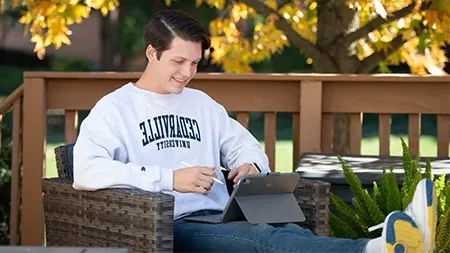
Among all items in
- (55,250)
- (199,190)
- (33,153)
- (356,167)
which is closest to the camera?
(55,250)

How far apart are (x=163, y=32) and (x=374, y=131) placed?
11.1 meters

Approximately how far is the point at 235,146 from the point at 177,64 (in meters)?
0.43

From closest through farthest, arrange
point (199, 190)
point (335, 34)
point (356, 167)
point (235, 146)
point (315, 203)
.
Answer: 1. point (199, 190)
2. point (315, 203)
3. point (235, 146)
4. point (356, 167)
5. point (335, 34)

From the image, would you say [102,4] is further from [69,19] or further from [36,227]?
[36,227]

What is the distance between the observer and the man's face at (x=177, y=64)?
3.19 meters

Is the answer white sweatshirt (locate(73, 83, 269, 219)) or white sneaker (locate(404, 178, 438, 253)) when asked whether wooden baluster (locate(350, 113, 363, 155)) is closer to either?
white sweatshirt (locate(73, 83, 269, 219))

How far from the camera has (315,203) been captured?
10.5 ft

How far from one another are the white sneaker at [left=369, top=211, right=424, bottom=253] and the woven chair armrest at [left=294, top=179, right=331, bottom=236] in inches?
25.8

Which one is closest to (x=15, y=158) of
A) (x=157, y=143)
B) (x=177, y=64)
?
A: (x=157, y=143)

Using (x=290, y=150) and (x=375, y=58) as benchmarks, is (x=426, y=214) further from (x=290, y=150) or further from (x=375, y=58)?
(x=290, y=150)

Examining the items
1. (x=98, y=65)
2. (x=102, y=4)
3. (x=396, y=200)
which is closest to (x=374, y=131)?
(x=98, y=65)

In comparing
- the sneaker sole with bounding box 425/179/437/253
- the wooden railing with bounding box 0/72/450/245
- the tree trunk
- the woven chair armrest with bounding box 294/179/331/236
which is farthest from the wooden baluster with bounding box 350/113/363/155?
the sneaker sole with bounding box 425/179/437/253

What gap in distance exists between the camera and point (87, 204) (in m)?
3.19

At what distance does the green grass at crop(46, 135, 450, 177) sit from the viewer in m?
10.0
